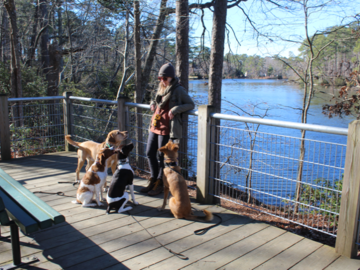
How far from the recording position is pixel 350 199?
273 centimetres

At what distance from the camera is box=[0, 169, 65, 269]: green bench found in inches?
88.1

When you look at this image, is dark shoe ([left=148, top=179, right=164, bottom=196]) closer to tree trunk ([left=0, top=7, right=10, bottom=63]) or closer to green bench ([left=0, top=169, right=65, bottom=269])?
green bench ([left=0, top=169, right=65, bottom=269])

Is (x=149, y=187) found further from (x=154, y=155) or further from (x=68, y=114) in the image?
(x=68, y=114)

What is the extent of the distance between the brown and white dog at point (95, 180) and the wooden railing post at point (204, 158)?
1.16 meters

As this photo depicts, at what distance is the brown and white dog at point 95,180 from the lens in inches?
147

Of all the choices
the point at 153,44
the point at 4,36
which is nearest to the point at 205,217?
the point at 153,44

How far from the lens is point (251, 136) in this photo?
371 cm

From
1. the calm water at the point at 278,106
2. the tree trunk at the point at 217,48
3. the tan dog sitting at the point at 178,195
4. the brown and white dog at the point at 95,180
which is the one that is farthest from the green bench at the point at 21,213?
the calm water at the point at 278,106

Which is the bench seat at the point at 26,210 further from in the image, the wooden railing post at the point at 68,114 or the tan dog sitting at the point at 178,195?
the wooden railing post at the point at 68,114

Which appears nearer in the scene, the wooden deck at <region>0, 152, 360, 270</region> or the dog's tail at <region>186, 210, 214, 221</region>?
the wooden deck at <region>0, 152, 360, 270</region>

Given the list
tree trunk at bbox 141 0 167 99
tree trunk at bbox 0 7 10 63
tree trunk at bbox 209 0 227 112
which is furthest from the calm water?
tree trunk at bbox 0 7 10 63

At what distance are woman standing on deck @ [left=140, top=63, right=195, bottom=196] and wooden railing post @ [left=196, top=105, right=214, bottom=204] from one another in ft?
0.93

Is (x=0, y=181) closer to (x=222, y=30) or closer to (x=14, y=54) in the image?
(x=222, y=30)

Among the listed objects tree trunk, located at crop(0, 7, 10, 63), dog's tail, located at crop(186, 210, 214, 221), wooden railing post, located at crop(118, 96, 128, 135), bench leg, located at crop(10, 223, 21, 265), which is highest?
tree trunk, located at crop(0, 7, 10, 63)
